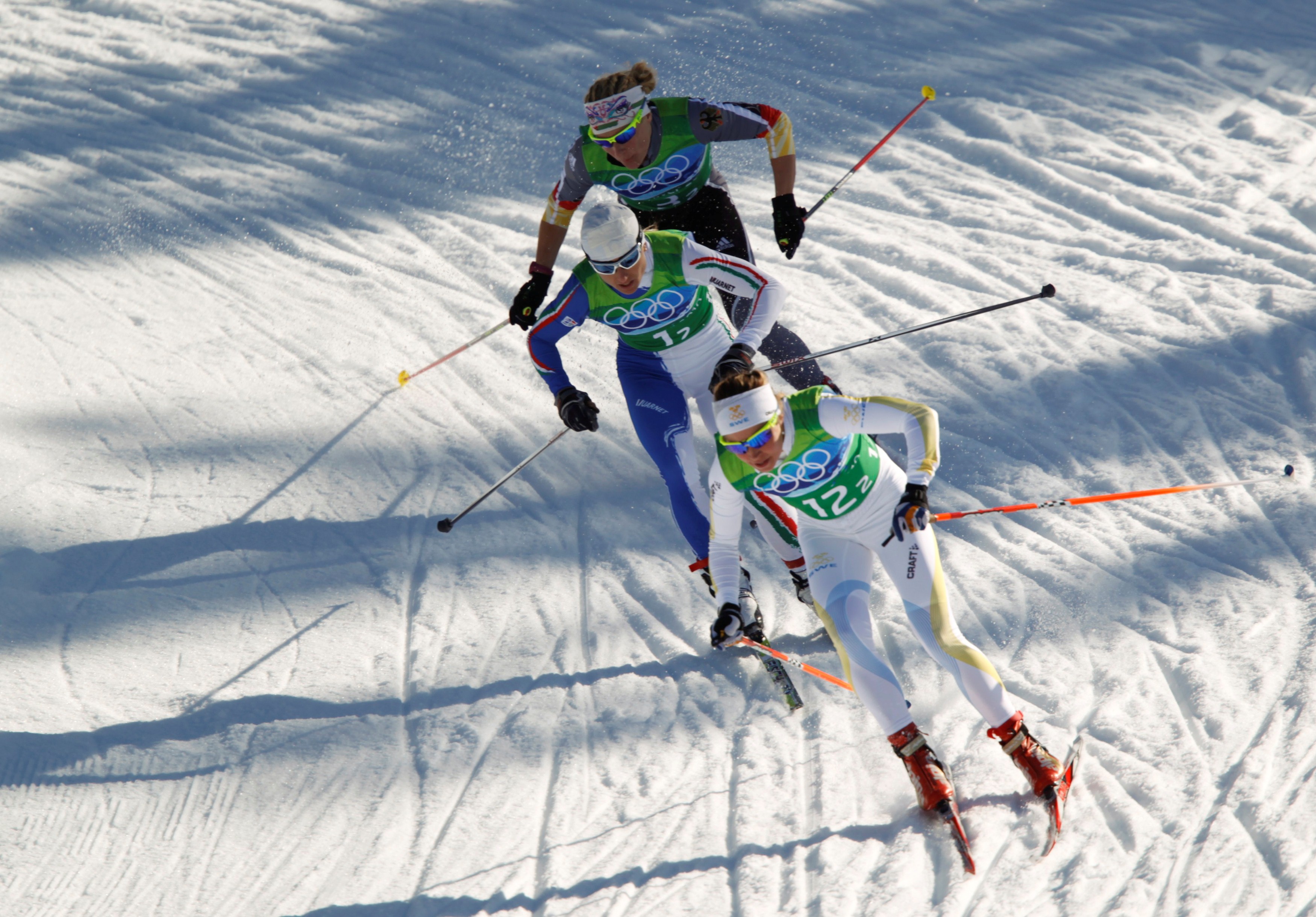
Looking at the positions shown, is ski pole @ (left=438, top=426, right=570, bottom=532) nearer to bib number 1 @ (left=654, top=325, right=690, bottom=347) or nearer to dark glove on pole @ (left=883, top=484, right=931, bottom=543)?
bib number 1 @ (left=654, top=325, right=690, bottom=347)

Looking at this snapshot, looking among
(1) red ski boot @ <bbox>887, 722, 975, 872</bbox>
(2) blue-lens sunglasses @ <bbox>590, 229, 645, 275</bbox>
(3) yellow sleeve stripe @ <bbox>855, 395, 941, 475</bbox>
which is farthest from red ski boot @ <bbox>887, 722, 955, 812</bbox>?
(2) blue-lens sunglasses @ <bbox>590, 229, 645, 275</bbox>

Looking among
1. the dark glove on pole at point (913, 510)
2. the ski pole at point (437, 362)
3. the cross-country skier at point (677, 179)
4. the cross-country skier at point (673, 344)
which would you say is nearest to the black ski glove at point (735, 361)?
the cross-country skier at point (673, 344)

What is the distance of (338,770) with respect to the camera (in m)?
3.95

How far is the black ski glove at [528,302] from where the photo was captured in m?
5.16

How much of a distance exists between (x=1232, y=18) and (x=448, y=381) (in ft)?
28.6

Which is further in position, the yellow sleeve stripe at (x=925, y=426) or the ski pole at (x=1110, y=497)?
the ski pole at (x=1110, y=497)

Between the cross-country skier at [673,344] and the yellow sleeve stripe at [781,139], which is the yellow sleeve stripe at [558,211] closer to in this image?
the cross-country skier at [673,344]

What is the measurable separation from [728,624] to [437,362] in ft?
10.2

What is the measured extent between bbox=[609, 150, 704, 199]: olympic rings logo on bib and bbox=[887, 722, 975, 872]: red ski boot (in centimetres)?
293

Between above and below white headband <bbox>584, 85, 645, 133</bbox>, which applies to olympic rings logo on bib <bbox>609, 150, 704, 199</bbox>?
below

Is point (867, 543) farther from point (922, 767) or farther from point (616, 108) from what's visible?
point (616, 108)

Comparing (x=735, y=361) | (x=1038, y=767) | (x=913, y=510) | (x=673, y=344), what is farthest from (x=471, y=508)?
(x=1038, y=767)

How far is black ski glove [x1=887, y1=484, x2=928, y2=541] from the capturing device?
3.38 meters

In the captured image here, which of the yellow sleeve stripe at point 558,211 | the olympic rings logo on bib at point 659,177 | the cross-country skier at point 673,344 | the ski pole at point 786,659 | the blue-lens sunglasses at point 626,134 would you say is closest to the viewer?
the ski pole at point 786,659
